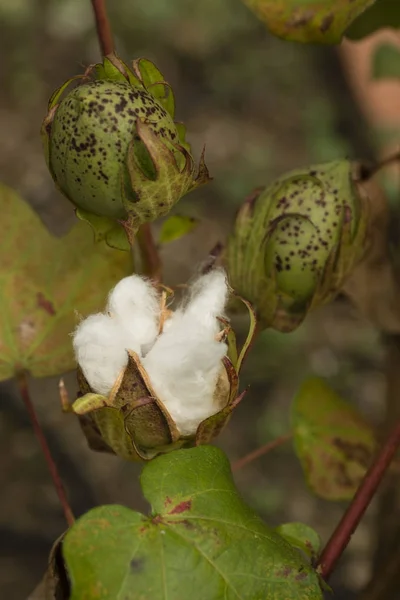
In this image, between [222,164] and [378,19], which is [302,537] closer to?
[378,19]

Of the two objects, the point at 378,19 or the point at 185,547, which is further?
the point at 378,19

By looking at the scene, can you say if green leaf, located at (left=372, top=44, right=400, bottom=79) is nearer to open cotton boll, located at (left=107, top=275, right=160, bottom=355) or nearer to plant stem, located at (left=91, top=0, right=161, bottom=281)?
plant stem, located at (left=91, top=0, right=161, bottom=281)

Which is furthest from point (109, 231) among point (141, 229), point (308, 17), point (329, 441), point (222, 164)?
point (222, 164)

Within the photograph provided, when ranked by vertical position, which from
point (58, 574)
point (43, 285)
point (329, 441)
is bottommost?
point (329, 441)

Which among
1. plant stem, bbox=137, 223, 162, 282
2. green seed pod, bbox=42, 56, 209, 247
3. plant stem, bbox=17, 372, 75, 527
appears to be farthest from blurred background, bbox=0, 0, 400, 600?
green seed pod, bbox=42, 56, 209, 247

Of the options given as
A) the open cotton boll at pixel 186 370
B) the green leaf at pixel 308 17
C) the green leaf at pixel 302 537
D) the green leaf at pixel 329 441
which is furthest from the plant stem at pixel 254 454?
the green leaf at pixel 308 17

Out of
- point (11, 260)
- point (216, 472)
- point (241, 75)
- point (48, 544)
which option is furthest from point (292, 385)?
point (216, 472)
